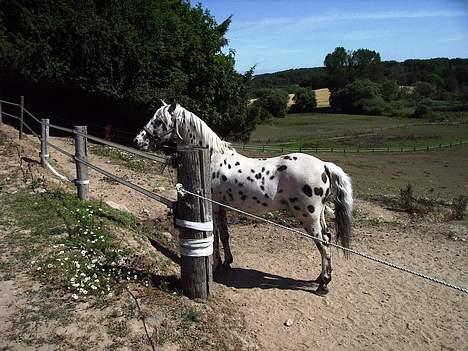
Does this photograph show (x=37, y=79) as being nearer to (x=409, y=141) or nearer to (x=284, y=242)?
(x=284, y=242)

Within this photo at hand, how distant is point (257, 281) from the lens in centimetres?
606

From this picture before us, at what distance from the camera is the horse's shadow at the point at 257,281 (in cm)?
586

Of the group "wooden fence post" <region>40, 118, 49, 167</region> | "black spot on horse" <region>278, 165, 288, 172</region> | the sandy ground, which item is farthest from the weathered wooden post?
"wooden fence post" <region>40, 118, 49, 167</region>

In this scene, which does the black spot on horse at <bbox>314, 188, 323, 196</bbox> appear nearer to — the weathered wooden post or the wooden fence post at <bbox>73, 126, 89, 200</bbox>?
the weathered wooden post

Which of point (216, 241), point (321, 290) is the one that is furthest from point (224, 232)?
point (321, 290)

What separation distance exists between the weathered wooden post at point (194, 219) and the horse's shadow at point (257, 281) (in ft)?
4.38

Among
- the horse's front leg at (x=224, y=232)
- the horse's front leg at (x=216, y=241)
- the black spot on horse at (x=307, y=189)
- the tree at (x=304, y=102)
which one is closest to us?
the black spot on horse at (x=307, y=189)

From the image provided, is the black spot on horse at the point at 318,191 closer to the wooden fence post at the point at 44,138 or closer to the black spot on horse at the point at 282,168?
the black spot on horse at the point at 282,168

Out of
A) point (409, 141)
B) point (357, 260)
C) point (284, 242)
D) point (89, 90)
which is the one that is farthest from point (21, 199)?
point (409, 141)

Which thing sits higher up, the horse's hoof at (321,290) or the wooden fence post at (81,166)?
the wooden fence post at (81,166)

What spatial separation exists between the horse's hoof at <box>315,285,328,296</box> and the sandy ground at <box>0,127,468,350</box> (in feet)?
0.29

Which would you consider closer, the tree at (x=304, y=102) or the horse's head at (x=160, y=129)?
the horse's head at (x=160, y=129)

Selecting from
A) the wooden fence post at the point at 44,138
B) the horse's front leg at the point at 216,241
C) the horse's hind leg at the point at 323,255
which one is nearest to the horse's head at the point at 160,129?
the horse's front leg at the point at 216,241

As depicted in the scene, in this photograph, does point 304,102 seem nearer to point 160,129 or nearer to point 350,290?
point 350,290
